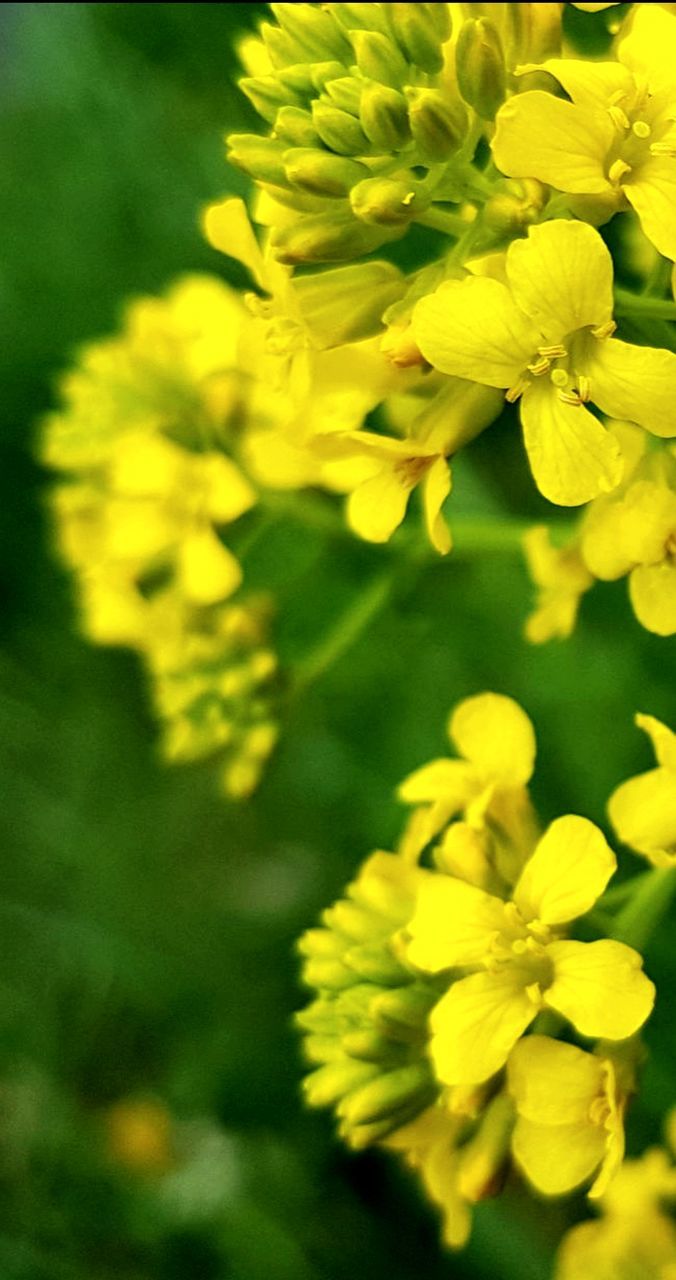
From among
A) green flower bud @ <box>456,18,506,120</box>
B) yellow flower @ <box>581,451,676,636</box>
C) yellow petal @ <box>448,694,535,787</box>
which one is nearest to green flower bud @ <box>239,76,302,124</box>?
green flower bud @ <box>456,18,506,120</box>

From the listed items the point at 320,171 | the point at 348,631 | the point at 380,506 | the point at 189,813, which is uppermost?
the point at 320,171

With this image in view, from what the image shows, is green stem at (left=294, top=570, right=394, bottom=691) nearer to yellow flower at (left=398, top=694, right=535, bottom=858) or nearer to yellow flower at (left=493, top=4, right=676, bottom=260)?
yellow flower at (left=398, top=694, right=535, bottom=858)

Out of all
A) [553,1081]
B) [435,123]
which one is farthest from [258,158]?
[553,1081]

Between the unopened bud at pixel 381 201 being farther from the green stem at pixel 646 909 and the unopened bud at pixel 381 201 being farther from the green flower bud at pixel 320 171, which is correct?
the green stem at pixel 646 909

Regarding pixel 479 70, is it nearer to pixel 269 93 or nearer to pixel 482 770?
pixel 269 93

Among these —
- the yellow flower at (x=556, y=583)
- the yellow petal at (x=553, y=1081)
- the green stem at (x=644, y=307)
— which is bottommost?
the yellow petal at (x=553, y=1081)

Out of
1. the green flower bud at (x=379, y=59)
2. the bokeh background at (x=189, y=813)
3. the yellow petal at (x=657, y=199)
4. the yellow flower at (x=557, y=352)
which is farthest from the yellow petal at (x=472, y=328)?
the bokeh background at (x=189, y=813)
